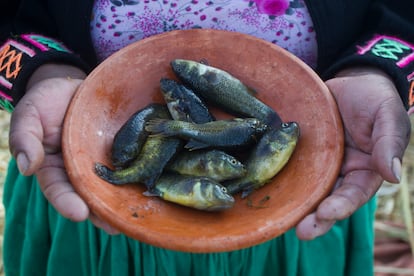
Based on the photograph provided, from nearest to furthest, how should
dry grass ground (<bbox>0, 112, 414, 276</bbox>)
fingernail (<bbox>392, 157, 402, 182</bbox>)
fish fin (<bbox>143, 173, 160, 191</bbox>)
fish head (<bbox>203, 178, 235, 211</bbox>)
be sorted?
fingernail (<bbox>392, 157, 402, 182</bbox>) → fish head (<bbox>203, 178, 235, 211</bbox>) → fish fin (<bbox>143, 173, 160, 191</bbox>) → dry grass ground (<bbox>0, 112, 414, 276</bbox>)

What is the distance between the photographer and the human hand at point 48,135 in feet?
3.92

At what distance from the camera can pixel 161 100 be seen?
1.61 metres

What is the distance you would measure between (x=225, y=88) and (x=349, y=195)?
514mm

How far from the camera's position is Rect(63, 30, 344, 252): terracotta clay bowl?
120 cm

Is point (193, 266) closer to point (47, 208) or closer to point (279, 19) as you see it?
point (47, 208)

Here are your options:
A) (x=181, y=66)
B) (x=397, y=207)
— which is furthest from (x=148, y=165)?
(x=397, y=207)

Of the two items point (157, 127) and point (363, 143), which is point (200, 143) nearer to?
point (157, 127)

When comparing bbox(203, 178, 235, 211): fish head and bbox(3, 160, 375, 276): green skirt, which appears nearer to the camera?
bbox(203, 178, 235, 211): fish head

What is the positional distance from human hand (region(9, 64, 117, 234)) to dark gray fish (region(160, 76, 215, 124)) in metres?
0.25

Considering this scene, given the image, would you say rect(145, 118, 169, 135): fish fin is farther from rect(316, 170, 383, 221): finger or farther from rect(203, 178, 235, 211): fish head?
rect(316, 170, 383, 221): finger

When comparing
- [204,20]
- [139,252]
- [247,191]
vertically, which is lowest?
[139,252]

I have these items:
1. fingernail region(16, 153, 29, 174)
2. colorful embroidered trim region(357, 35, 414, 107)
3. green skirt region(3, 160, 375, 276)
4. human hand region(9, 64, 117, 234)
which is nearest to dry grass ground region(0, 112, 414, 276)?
green skirt region(3, 160, 375, 276)

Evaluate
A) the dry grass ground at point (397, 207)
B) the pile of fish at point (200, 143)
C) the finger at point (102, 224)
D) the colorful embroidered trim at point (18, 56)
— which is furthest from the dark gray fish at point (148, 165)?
the dry grass ground at point (397, 207)

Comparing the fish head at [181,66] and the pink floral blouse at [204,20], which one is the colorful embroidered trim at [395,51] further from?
the fish head at [181,66]
